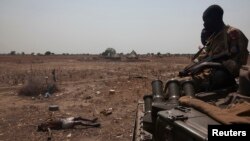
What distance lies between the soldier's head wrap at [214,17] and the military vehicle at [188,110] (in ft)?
3.46

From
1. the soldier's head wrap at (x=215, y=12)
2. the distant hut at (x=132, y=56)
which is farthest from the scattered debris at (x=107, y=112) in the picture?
the distant hut at (x=132, y=56)

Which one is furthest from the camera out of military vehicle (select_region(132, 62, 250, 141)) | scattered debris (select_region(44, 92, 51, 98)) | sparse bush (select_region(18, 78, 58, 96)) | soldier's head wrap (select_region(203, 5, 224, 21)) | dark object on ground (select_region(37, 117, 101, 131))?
sparse bush (select_region(18, 78, 58, 96))

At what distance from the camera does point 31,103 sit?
41.2 feet

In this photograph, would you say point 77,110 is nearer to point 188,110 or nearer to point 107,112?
point 107,112

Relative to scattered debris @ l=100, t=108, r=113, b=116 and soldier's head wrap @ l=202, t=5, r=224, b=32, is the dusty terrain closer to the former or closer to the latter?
scattered debris @ l=100, t=108, r=113, b=116

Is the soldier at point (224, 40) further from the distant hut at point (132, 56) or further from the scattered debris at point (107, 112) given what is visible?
the distant hut at point (132, 56)

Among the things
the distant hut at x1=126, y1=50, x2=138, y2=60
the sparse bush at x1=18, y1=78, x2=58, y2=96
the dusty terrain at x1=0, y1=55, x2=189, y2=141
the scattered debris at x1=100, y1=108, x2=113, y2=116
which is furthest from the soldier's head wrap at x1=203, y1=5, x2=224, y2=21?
the distant hut at x1=126, y1=50, x2=138, y2=60

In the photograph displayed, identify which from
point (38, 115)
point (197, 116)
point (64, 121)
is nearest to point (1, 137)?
point (64, 121)

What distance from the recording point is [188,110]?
3.52m

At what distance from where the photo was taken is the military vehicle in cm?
303

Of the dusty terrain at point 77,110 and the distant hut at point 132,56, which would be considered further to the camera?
the distant hut at point 132,56

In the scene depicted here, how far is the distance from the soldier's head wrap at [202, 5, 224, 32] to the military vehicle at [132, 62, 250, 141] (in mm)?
1055

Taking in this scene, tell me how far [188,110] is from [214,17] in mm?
2692

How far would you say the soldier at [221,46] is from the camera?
4.61 meters
